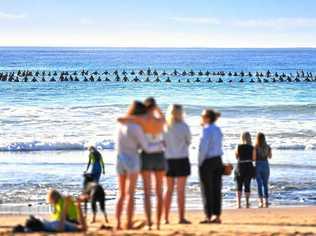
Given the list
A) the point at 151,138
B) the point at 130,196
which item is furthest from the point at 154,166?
the point at 130,196

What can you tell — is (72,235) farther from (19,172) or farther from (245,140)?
(19,172)

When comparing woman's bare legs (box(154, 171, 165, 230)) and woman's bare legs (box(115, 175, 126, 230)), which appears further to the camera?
woman's bare legs (box(154, 171, 165, 230))

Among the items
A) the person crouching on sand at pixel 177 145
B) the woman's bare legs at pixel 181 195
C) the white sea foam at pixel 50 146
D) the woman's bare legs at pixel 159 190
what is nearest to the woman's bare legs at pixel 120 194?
the woman's bare legs at pixel 159 190

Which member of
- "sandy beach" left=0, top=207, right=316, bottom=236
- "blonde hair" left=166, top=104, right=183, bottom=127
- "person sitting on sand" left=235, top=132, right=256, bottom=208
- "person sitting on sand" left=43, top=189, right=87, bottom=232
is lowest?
"sandy beach" left=0, top=207, right=316, bottom=236

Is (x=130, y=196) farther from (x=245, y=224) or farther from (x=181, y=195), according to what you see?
(x=245, y=224)

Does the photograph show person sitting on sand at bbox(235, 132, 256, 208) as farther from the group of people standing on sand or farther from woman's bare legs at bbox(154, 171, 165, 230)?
woman's bare legs at bbox(154, 171, 165, 230)

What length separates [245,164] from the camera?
17422 mm

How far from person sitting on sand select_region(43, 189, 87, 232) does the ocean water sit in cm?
405


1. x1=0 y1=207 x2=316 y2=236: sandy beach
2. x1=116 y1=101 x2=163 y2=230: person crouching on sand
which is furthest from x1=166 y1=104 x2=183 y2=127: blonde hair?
x1=0 y1=207 x2=316 y2=236: sandy beach

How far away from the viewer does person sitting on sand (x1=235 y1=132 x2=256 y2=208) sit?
17.2 metres

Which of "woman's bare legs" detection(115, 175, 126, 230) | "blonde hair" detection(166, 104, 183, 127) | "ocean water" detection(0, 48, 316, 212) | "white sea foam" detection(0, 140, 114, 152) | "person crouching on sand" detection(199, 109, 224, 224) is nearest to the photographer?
"woman's bare legs" detection(115, 175, 126, 230)

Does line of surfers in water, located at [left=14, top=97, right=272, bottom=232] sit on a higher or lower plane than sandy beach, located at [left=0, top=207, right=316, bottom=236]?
higher

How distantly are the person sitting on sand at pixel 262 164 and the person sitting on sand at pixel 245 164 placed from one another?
0.36ft

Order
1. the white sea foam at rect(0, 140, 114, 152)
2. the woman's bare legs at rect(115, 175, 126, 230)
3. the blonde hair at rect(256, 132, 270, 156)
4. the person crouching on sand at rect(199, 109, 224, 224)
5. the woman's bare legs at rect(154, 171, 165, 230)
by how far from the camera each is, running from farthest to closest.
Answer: the white sea foam at rect(0, 140, 114, 152), the blonde hair at rect(256, 132, 270, 156), the person crouching on sand at rect(199, 109, 224, 224), the woman's bare legs at rect(154, 171, 165, 230), the woman's bare legs at rect(115, 175, 126, 230)
